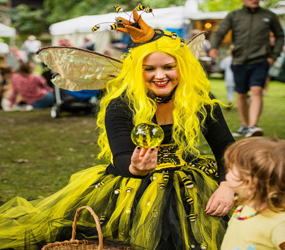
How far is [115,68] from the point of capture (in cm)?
275

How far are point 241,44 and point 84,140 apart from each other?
2.47 metres

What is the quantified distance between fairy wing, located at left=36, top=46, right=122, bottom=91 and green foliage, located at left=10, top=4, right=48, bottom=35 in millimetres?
37707

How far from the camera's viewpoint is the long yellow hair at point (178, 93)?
2.45 meters

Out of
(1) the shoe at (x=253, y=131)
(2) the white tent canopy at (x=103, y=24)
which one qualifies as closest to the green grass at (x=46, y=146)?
(1) the shoe at (x=253, y=131)

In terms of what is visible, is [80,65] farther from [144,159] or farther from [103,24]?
[103,24]

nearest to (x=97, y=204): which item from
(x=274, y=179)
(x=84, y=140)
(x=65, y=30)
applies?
(x=274, y=179)

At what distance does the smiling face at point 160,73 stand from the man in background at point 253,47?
10.7ft

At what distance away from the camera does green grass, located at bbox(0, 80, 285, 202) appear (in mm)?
4109

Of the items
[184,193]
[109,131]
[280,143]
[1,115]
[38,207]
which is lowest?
[1,115]

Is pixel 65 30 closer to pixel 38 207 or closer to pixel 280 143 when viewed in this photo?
pixel 38 207

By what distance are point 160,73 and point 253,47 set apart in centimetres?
349

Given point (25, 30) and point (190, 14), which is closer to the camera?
point (190, 14)

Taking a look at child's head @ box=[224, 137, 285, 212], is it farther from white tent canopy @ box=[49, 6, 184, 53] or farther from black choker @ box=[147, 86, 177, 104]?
white tent canopy @ box=[49, 6, 184, 53]

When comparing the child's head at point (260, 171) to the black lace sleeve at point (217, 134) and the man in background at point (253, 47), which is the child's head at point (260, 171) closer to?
the black lace sleeve at point (217, 134)
